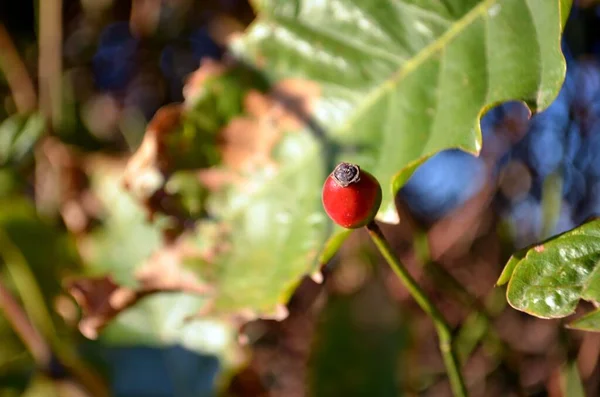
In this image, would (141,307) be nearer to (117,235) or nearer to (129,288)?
(117,235)

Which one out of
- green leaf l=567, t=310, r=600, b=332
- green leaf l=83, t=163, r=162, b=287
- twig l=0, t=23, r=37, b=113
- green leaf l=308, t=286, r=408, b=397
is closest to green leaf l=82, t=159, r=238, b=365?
green leaf l=83, t=163, r=162, b=287

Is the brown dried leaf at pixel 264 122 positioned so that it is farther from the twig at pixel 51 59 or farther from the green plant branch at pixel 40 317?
the twig at pixel 51 59

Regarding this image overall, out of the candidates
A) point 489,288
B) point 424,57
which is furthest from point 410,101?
point 489,288

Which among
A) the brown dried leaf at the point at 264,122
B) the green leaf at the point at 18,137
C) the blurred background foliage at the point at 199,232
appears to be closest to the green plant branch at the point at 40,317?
the blurred background foliage at the point at 199,232

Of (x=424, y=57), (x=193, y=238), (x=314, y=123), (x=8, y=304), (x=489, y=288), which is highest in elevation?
(x=424, y=57)

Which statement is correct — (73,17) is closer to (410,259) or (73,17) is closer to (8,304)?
(8,304)

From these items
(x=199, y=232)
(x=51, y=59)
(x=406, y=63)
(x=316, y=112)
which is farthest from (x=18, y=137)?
(x=406, y=63)
